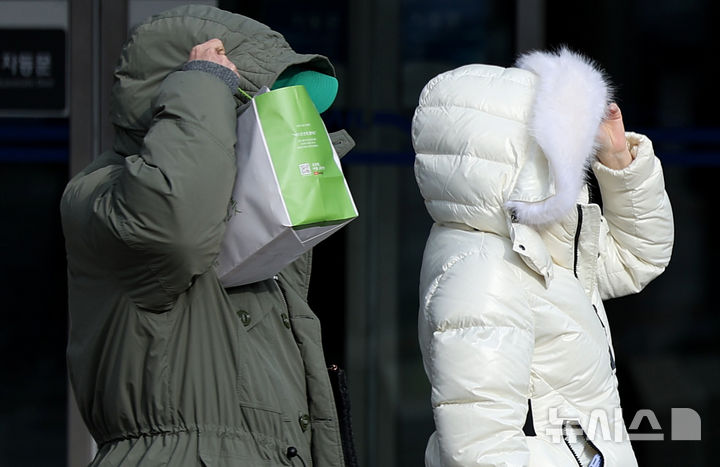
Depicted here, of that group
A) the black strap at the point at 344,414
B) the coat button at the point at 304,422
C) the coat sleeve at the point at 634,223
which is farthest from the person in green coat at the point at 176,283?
the coat sleeve at the point at 634,223

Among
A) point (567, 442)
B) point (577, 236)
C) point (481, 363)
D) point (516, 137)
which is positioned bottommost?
point (567, 442)

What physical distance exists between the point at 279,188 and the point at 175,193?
0.20 metres

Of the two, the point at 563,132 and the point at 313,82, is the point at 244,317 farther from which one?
the point at 563,132

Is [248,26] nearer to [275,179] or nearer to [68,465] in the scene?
[275,179]

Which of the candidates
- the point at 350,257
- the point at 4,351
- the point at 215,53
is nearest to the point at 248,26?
the point at 215,53

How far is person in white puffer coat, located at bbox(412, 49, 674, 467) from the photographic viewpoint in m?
2.24

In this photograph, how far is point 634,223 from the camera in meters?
2.65

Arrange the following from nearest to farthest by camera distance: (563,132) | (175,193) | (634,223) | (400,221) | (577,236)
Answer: (175,193) → (563,132) → (577,236) → (634,223) → (400,221)

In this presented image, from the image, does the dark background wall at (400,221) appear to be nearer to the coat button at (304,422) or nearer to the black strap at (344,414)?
the black strap at (344,414)

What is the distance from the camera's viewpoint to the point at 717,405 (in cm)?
493

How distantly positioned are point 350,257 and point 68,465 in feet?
5.34

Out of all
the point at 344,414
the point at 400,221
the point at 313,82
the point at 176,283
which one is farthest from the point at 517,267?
the point at 400,221

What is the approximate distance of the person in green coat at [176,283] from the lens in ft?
6.16

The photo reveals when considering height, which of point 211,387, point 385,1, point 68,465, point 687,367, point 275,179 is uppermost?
point 385,1
